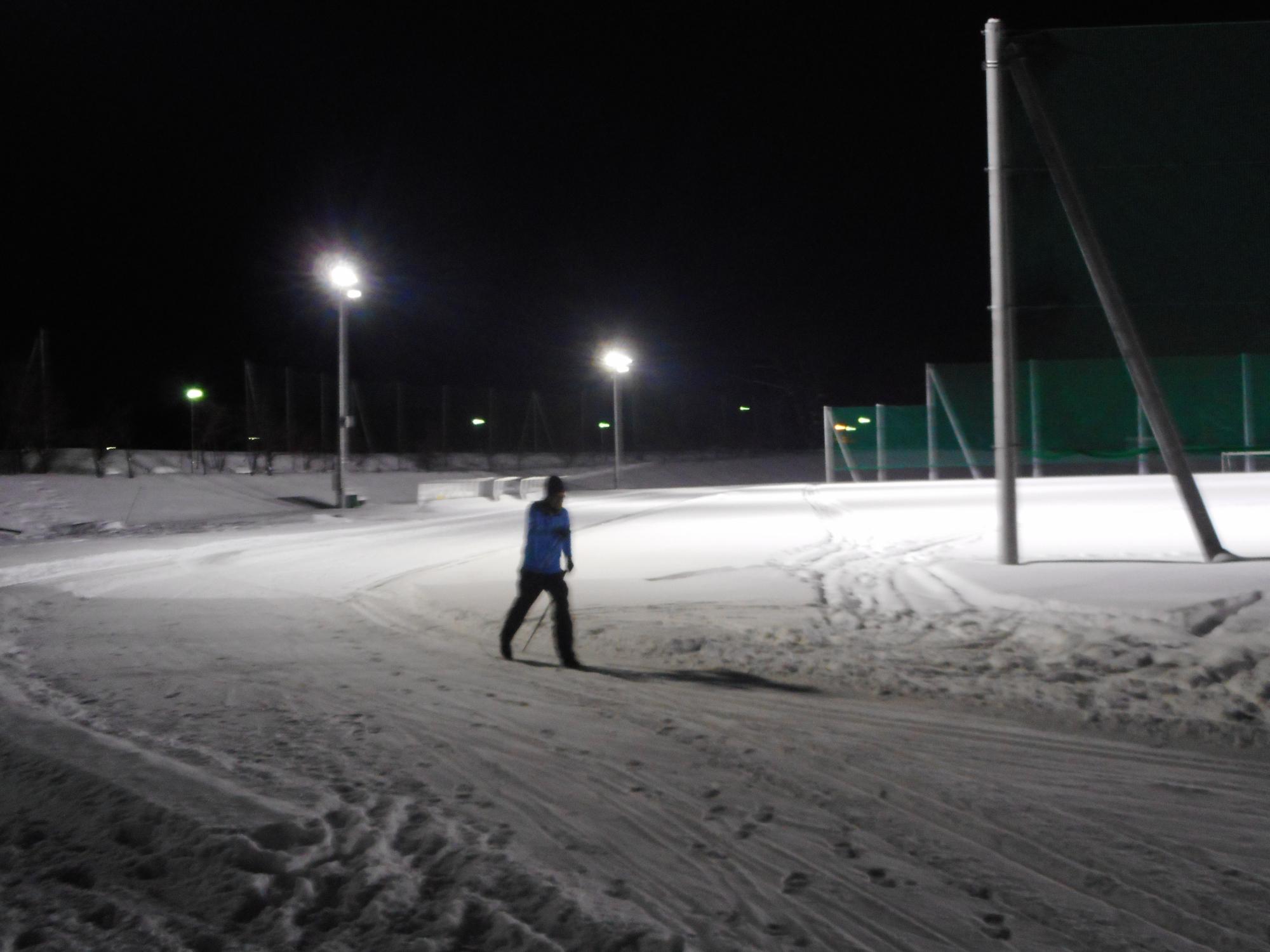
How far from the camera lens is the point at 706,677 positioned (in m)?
7.02

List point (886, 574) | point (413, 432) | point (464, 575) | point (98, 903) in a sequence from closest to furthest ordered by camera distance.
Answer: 1. point (98, 903)
2. point (886, 574)
3. point (464, 575)
4. point (413, 432)

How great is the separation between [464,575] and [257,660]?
468 cm

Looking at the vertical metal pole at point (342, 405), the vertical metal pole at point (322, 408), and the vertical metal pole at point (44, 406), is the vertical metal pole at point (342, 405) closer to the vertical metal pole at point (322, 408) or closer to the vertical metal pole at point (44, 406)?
the vertical metal pole at point (44, 406)

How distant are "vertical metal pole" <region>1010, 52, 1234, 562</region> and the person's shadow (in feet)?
21.2

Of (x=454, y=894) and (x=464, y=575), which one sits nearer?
(x=454, y=894)

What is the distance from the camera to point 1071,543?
13.3 m

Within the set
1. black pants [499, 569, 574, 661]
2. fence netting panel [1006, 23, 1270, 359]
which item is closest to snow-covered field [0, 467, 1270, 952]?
black pants [499, 569, 574, 661]

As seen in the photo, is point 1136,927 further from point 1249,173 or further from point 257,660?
point 1249,173

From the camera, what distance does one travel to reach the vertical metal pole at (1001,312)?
36.0 feet

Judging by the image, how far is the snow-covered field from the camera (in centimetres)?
339

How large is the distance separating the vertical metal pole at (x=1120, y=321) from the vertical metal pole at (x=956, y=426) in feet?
85.5

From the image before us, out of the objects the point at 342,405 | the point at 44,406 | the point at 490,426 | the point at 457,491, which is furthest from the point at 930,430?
the point at 44,406

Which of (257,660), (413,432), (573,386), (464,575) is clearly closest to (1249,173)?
(464,575)

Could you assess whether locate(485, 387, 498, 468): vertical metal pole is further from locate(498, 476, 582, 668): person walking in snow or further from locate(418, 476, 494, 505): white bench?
locate(498, 476, 582, 668): person walking in snow
